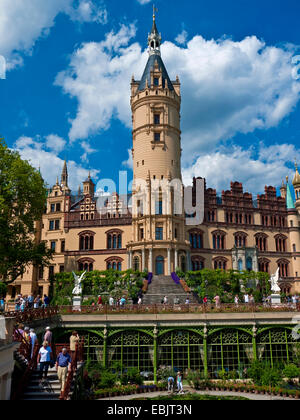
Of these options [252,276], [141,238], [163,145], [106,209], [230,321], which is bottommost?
[230,321]

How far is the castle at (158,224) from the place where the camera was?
5119cm

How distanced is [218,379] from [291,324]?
21.8ft

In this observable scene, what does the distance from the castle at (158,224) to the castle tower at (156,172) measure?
132 millimetres

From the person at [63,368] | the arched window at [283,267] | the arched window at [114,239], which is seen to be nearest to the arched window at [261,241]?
→ the arched window at [283,267]

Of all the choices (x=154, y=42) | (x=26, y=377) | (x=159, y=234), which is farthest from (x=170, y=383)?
(x=154, y=42)

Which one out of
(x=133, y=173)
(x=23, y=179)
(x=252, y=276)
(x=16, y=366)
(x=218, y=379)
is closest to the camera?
(x=16, y=366)

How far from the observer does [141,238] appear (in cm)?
5178

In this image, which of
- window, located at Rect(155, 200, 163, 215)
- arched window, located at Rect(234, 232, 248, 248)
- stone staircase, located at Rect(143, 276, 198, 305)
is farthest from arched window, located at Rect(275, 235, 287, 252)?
stone staircase, located at Rect(143, 276, 198, 305)

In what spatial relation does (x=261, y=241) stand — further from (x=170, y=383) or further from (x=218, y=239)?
(x=170, y=383)

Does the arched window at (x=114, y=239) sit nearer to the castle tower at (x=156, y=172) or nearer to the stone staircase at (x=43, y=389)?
the castle tower at (x=156, y=172)

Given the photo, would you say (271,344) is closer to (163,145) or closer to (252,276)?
(252,276)

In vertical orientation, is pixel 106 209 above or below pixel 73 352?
above
